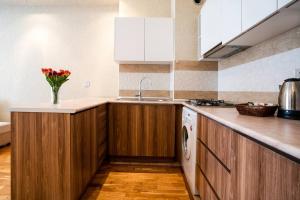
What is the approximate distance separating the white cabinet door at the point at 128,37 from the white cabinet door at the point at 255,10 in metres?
1.95

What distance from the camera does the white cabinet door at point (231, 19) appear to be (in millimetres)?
1704

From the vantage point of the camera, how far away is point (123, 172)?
9.21ft

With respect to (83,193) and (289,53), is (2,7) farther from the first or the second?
(289,53)

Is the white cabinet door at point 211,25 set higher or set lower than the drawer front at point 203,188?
higher

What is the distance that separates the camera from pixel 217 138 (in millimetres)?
1387

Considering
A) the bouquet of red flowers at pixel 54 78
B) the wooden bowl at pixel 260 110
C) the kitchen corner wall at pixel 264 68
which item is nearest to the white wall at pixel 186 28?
the kitchen corner wall at pixel 264 68

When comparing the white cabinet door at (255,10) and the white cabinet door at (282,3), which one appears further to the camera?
the white cabinet door at (255,10)

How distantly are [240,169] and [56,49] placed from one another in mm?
4030

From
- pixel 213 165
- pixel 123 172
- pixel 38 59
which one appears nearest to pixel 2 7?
pixel 38 59

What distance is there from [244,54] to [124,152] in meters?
1.98

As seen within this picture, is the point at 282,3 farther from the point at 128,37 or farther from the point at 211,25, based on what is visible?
the point at 128,37

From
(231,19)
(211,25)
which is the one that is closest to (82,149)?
(231,19)

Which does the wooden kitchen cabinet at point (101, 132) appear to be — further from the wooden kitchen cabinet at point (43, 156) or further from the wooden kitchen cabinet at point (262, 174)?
the wooden kitchen cabinet at point (262, 174)

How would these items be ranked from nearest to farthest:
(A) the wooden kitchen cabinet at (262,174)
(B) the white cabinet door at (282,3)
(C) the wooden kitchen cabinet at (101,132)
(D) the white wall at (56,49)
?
(A) the wooden kitchen cabinet at (262,174)
(B) the white cabinet door at (282,3)
(C) the wooden kitchen cabinet at (101,132)
(D) the white wall at (56,49)
